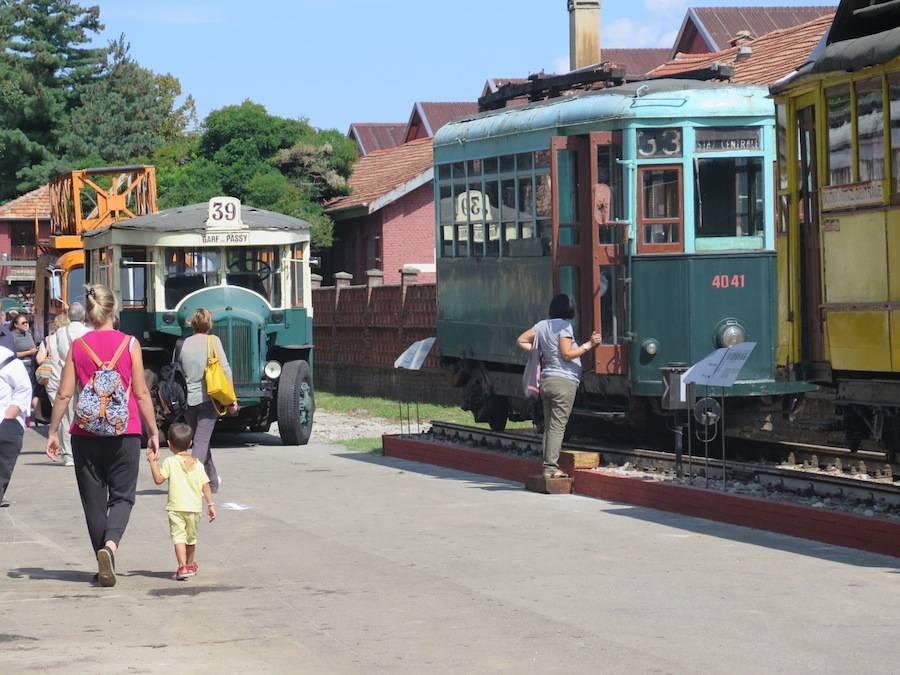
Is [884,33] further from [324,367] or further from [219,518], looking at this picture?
[324,367]

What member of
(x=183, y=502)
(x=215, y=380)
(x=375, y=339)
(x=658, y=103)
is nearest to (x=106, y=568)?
(x=183, y=502)

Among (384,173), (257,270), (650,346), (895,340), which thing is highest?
(384,173)

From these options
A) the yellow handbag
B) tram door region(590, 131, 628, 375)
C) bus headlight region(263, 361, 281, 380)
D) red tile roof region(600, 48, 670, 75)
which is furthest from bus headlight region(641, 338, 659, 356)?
red tile roof region(600, 48, 670, 75)

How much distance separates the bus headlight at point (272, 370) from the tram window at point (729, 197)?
7.36m

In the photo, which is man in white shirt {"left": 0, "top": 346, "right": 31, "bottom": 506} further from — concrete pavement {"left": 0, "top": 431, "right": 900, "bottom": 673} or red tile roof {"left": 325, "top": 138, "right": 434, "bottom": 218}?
red tile roof {"left": 325, "top": 138, "right": 434, "bottom": 218}

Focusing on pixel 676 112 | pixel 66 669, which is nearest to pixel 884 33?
pixel 676 112

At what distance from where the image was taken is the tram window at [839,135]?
12562 millimetres

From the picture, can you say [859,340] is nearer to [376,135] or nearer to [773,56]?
[773,56]

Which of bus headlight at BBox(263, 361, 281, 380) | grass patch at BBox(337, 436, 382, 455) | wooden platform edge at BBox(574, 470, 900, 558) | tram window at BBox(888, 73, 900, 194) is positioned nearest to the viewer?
wooden platform edge at BBox(574, 470, 900, 558)

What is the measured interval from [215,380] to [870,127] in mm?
5973

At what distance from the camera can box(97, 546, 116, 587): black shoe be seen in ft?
35.6

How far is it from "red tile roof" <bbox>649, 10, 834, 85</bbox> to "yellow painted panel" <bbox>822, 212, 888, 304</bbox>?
12358mm

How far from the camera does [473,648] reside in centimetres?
875

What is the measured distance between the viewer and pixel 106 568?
10836 mm
